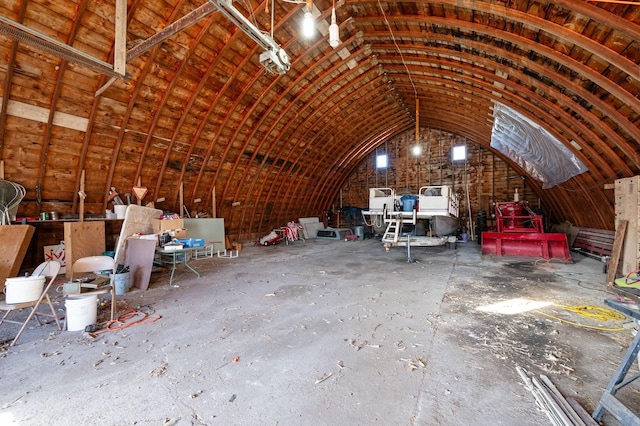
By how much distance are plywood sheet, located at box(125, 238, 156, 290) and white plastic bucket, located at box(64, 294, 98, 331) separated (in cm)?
166

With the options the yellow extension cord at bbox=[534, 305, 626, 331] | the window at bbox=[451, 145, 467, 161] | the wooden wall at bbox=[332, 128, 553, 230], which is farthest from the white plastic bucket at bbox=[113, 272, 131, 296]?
the window at bbox=[451, 145, 467, 161]

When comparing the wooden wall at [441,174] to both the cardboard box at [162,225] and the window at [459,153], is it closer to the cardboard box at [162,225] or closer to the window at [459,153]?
the window at [459,153]

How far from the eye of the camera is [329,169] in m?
13.9

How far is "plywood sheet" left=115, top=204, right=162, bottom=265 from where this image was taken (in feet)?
19.4

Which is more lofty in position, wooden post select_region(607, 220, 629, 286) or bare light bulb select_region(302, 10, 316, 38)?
bare light bulb select_region(302, 10, 316, 38)

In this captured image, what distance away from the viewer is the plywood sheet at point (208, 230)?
877 centimetres

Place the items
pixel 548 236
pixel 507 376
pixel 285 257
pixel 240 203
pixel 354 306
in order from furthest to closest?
pixel 240 203
pixel 285 257
pixel 548 236
pixel 354 306
pixel 507 376

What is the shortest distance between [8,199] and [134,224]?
2.23 meters

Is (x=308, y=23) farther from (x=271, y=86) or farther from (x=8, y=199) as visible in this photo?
(x=8, y=199)

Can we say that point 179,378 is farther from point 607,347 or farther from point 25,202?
point 25,202

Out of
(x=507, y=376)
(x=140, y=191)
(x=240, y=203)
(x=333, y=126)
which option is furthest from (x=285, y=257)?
(x=507, y=376)

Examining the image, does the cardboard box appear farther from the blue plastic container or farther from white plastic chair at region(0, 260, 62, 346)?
the blue plastic container

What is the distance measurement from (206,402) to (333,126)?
1062 centimetres

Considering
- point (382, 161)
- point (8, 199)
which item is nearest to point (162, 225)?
point (8, 199)
